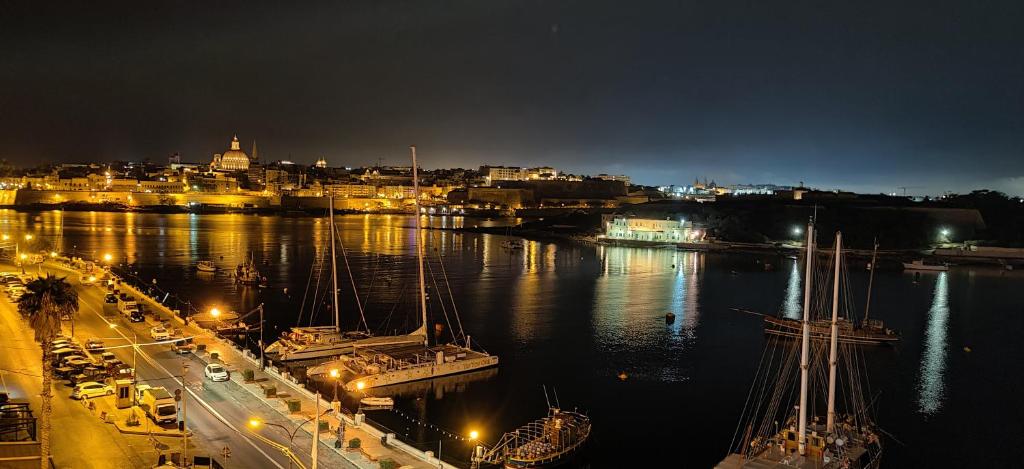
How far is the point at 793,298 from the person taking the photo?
33.5m

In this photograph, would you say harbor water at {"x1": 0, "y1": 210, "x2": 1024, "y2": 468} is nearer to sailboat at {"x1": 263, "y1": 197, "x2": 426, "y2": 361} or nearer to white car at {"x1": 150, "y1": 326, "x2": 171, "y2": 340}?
sailboat at {"x1": 263, "y1": 197, "x2": 426, "y2": 361}

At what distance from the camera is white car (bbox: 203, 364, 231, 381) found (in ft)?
45.4

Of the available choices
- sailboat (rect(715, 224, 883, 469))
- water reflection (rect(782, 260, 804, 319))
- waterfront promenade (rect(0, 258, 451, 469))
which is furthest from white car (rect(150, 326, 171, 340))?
water reflection (rect(782, 260, 804, 319))

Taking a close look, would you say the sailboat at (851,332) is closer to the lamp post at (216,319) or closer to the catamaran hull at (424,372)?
the catamaran hull at (424,372)

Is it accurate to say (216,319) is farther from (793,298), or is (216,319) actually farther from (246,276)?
(793,298)

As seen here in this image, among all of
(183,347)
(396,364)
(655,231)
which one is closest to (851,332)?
(396,364)

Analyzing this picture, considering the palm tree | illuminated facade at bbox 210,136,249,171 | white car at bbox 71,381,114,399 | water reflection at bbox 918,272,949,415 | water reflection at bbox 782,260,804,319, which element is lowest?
water reflection at bbox 918,272,949,415

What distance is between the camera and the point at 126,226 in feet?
217

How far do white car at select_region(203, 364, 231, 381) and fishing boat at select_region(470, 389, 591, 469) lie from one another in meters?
5.26

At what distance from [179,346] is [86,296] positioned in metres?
9.07

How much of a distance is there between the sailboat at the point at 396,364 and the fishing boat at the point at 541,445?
13.4 feet

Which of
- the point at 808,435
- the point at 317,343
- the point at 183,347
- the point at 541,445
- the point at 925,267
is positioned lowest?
the point at 541,445

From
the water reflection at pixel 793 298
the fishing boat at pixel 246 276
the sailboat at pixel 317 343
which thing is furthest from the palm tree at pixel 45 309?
the water reflection at pixel 793 298

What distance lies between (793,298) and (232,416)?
92.9 feet
